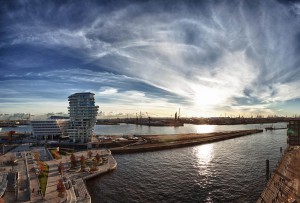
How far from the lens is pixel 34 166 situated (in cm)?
8106

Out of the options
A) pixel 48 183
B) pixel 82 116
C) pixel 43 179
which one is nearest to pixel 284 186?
pixel 48 183

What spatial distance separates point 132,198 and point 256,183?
114ft

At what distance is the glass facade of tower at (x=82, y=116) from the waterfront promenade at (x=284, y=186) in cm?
10683

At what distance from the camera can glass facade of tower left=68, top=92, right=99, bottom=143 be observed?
154m

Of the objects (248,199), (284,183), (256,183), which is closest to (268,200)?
(248,199)

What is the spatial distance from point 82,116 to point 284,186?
120225 mm

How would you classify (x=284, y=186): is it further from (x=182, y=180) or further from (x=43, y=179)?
(x=43, y=179)

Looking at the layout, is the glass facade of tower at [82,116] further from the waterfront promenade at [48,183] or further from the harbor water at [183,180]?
the waterfront promenade at [48,183]

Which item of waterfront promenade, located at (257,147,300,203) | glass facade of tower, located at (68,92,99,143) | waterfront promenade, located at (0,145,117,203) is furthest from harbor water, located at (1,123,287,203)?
glass facade of tower, located at (68,92,99,143)

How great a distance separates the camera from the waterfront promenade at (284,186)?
52500mm

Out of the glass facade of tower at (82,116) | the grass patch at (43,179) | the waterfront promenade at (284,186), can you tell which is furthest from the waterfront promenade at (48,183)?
the glass facade of tower at (82,116)

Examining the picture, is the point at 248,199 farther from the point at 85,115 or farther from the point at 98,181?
the point at 85,115

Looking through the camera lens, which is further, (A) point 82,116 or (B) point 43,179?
(A) point 82,116

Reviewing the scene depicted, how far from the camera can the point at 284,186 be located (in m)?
60.9
